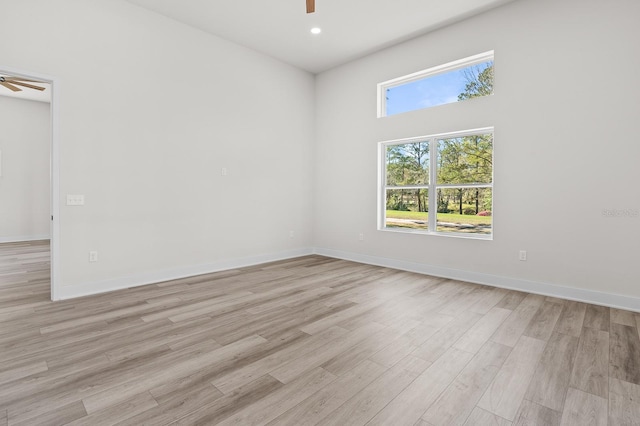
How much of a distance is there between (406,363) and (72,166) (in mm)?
3921

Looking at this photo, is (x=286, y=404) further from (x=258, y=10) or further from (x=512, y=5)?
(x=512, y=5)

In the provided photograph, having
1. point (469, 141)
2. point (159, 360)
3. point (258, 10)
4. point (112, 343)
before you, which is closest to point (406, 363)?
point (159, 360)

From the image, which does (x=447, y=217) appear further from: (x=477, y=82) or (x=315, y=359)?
(x=315, y=359)

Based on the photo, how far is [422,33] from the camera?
4449mm

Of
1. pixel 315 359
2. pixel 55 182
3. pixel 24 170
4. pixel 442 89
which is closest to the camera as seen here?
pixel 315 359

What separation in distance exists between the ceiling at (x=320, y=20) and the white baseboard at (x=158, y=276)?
135 inches

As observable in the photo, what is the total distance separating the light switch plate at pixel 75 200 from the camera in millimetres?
3373

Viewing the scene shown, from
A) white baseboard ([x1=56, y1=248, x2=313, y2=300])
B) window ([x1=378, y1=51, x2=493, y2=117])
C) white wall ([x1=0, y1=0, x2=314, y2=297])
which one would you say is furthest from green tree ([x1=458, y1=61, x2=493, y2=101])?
white baseboard ([x1=56, y1=248, x2=313, y2=300])

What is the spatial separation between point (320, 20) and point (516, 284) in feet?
14.0

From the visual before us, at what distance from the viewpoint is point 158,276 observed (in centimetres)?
406

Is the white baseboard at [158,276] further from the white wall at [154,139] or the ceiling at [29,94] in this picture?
the ceiling at [29,94]

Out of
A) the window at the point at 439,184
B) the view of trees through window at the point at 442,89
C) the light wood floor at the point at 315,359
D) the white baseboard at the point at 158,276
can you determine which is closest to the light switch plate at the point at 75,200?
the white baseboard at the point at 158,276

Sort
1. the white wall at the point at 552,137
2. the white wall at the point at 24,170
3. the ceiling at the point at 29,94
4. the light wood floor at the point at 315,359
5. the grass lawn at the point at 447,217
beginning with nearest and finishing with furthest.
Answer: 1. the light wood floor at the point at 315,359
2. the white wall at the point at 552,137
3. the grass lawn at the point at 447,217
4. the ceiling at the point at 29,94
5. the white wall at the point at 24,170

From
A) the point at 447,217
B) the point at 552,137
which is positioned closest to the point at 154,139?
the point at 447,217
